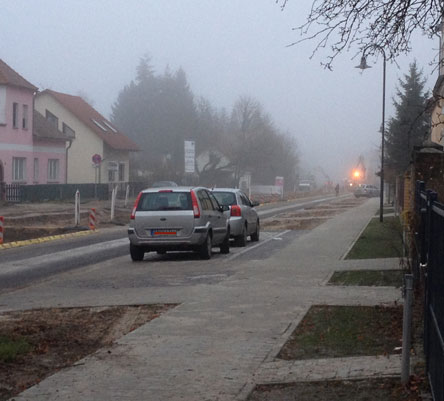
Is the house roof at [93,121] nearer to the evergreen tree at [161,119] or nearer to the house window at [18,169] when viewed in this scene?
the house window at [18,169]

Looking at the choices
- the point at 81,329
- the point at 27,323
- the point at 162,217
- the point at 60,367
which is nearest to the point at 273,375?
the point at 60,367

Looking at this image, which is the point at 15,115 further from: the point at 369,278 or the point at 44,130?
the point at 369,278

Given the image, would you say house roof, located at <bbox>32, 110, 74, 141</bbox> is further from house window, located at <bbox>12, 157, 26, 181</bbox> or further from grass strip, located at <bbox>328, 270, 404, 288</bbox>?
grass strip, located at <bbox>328, 270, 404, 288</bbox>

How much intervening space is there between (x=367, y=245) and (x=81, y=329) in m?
13.1

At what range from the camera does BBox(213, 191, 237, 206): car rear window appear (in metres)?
23.7

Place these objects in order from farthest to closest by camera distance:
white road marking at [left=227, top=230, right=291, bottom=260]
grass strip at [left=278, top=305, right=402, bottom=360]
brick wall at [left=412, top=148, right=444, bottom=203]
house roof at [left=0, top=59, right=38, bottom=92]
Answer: house roof at [left=0, top=59, right=38, bottom=92] < white road marking at [left=227, top=230, right=291, bottom=260] < brick wall at [left=412, top=148, right=444, bottom=203] < grass strip at [left=278, top=305, right=402, bottom=360]

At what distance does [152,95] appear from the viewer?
10181 centimetres

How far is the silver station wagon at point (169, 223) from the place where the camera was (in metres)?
18.4

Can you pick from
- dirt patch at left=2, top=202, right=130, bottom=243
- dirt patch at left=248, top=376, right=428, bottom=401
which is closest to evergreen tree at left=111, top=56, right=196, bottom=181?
dirt patch at left=2, top=202, right=130, bottom=243

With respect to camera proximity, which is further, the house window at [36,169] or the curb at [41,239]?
the house window at [36,169]

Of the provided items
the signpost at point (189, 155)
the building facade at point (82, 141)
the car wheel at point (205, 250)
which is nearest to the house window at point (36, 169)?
the signpost at point (189, 155)

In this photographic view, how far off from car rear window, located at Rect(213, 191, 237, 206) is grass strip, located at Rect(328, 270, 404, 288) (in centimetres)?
826

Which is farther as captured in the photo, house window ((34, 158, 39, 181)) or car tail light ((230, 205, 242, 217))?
house window ((34, 158, 39, 181))

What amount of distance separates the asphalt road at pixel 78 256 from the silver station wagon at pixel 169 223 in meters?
0.39
